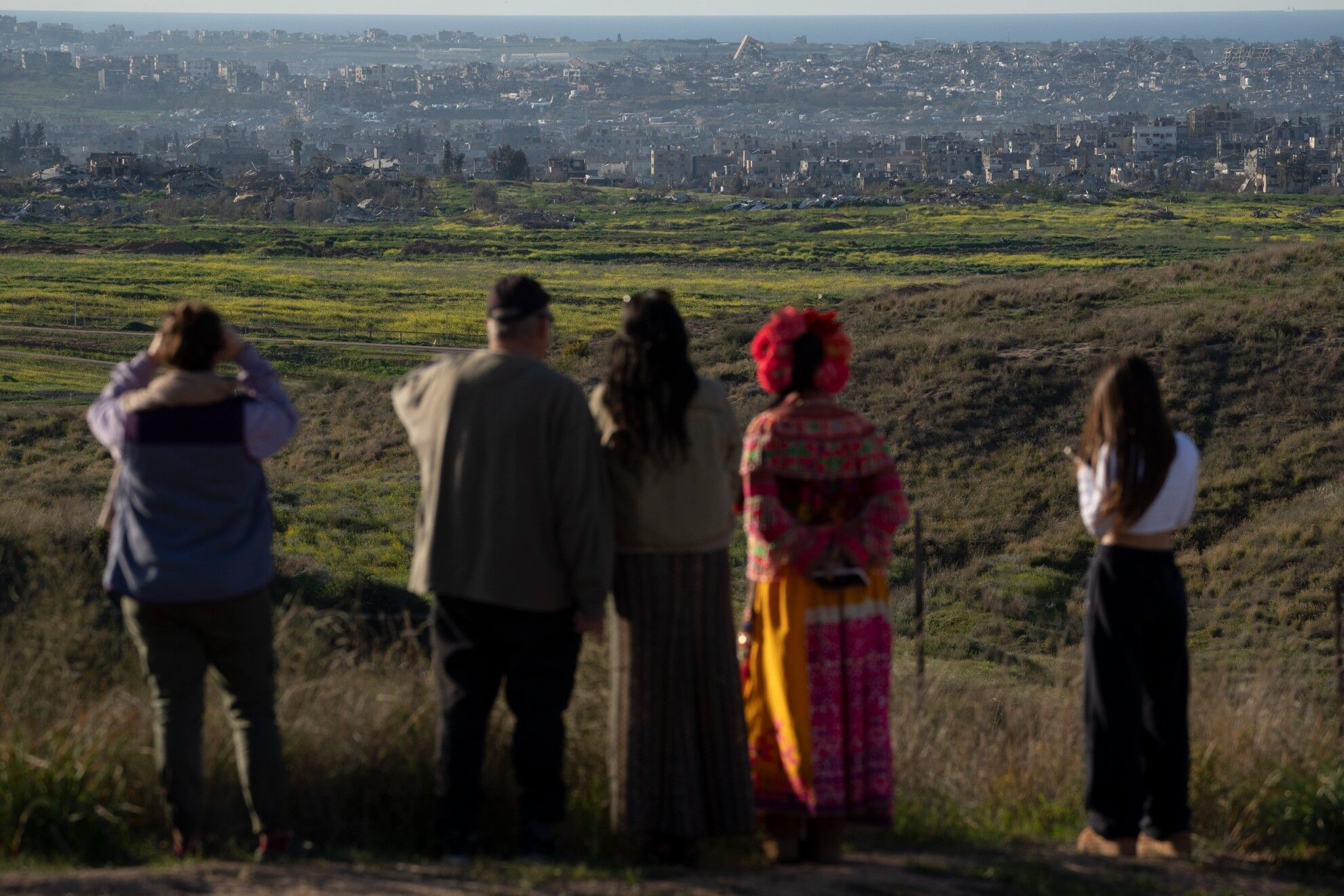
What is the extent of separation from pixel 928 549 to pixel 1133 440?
12028 millimetres

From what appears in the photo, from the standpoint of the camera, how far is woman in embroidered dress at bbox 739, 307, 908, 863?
403 cm

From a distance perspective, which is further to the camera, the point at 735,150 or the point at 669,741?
the point at 735,150

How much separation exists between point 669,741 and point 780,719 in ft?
1.02

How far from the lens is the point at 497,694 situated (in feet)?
12.9

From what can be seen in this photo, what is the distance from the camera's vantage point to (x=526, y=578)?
380 centimetres

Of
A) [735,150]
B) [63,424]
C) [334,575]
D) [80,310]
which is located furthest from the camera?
[735,150]

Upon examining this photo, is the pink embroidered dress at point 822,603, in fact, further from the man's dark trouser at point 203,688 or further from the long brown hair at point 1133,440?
the man's dark trouser at point 203,688

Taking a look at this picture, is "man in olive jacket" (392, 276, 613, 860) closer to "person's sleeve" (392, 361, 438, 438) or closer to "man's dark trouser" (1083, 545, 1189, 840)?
"person's sleeve" (392, 361, 438, 438)

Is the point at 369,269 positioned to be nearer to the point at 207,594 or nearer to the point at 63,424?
the point at 63,424

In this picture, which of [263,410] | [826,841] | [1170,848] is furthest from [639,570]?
[1170,848]

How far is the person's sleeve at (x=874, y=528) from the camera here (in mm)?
4023

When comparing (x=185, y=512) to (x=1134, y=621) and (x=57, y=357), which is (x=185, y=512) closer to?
(x=1134, y=621)

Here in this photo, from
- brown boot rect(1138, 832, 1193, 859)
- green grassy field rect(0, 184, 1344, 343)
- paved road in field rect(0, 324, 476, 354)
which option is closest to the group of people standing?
brown boot rect(1138, 832, 1193, 859)

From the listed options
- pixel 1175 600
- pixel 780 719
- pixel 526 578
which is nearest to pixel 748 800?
pixel 780 719
